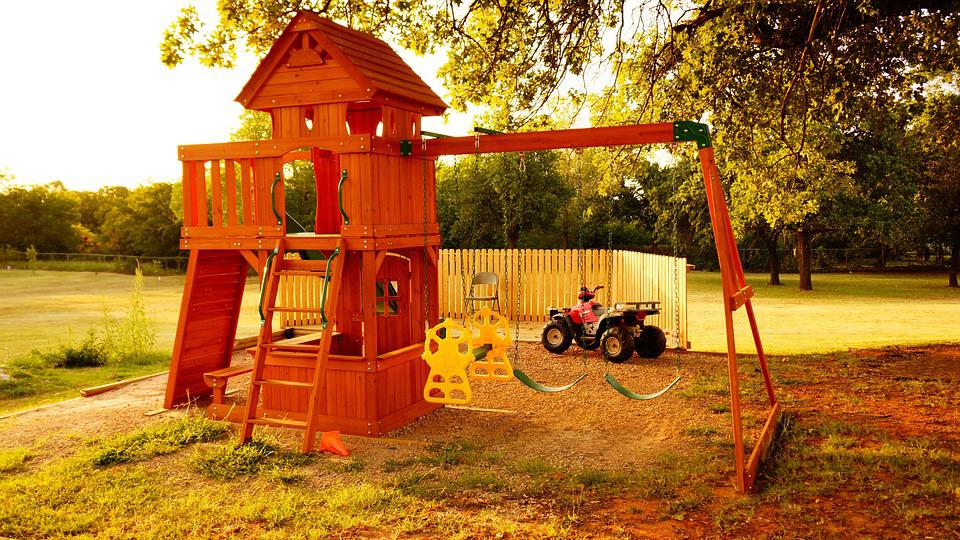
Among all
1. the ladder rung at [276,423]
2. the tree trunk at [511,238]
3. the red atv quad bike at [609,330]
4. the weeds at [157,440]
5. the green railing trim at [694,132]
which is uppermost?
the green railing trim at [694,132]

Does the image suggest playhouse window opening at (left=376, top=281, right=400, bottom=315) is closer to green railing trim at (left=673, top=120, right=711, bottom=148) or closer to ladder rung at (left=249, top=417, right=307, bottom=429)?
ladder rung at (left=249, top=417, right=307, bottom=429)

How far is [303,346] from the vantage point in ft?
27.8

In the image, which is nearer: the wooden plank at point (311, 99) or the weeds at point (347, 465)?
the weeds at point (347, 465)

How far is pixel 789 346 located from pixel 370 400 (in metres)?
10.3

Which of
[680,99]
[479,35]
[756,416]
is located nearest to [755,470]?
[756,416]

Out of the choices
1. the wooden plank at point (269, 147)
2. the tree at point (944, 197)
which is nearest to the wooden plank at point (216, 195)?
the wooden plank at point (269, 147)

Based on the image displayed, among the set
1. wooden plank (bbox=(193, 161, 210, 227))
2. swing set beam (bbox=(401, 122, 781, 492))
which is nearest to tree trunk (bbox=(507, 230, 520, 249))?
wooden plank (bbox=(193, 161, 210, 227))

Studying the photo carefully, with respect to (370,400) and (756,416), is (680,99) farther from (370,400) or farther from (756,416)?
(370,400)

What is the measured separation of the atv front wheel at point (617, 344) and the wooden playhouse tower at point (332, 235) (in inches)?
154

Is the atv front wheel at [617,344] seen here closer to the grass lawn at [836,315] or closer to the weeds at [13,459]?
the grass lawn at [836,315]

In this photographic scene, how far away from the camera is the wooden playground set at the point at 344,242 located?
24.6 ft

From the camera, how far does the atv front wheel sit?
1189 centimetres

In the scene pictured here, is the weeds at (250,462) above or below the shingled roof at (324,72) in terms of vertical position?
below

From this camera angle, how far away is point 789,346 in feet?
48.1
